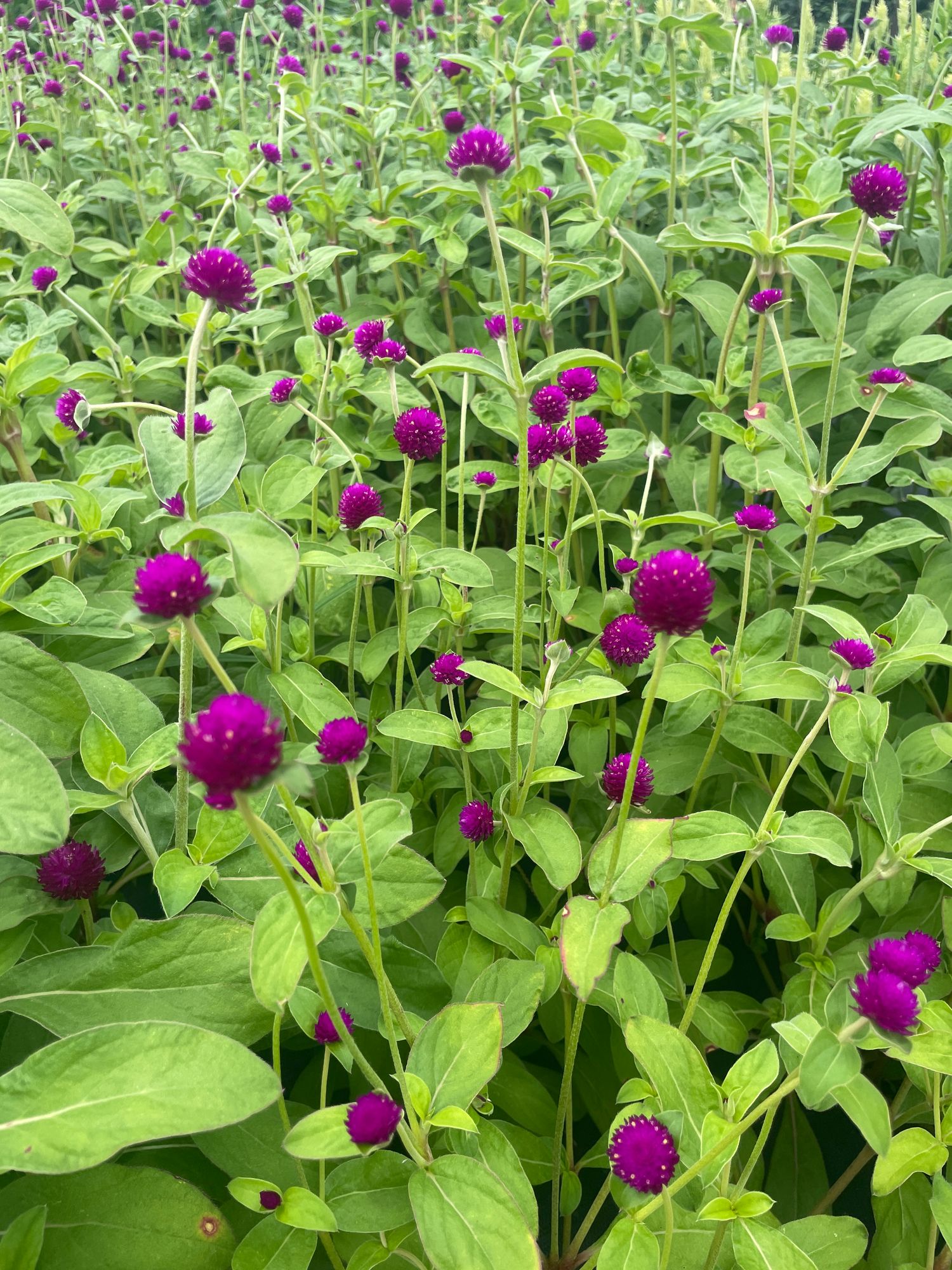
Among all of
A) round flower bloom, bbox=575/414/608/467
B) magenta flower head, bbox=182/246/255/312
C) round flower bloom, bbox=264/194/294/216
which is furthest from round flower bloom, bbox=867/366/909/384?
round flower bloom, bbox=264/194/294/216

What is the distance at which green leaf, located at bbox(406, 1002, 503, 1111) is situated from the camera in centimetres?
84

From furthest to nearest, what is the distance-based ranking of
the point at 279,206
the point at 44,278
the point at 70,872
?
1. the point at 279,206
2. the point at 44,278
3. the point at 70,872

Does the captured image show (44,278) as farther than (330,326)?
Yes

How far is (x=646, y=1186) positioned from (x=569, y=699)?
1.54 feet

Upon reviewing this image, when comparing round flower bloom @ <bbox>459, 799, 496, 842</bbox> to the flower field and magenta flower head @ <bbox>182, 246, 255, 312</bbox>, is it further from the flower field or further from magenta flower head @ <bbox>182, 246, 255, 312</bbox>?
magenta flower head @ <bbox>182, 246, 255, 312</bbox>

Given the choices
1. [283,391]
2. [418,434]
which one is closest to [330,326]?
[283,391]

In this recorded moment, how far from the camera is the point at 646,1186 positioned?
0.74 m

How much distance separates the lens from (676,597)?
71 centimetres

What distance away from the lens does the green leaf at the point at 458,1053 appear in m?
0.84

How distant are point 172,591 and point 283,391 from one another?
3.50 ft

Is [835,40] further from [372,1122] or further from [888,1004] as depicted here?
[372,1122]

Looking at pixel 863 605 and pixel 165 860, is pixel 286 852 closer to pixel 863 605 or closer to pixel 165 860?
pixel 165 860

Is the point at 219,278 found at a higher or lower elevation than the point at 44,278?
higher

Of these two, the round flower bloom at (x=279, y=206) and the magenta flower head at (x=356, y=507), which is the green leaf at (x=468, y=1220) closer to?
the magenta flower head at (x=356, y=507)
